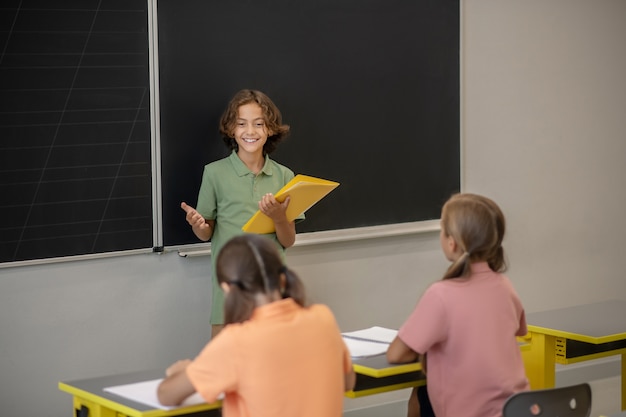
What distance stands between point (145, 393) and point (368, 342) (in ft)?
2.92

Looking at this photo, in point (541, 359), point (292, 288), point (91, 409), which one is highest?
point (292, 288)

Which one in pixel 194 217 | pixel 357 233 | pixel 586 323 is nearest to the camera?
pixel 586 323

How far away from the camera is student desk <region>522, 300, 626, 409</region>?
139 inches

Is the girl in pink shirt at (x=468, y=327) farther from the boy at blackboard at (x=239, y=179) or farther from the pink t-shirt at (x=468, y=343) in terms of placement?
the boy at blackboard at (x=239, y=179)

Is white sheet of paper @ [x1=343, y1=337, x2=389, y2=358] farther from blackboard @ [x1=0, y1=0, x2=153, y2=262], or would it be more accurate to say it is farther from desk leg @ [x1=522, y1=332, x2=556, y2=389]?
blackboard @ [x1=0, y1=0, x2=153, y2=262]

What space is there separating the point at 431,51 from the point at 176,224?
1708mm

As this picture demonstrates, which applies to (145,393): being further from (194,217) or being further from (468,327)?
(194,217)

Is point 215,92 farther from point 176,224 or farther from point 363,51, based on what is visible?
point 363,51

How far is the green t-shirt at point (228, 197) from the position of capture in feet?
13.3

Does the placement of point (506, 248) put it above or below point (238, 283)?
below

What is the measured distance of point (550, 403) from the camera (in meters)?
2.69

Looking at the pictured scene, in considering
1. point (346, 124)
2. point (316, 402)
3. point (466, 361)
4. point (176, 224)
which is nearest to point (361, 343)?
point (466, 361)

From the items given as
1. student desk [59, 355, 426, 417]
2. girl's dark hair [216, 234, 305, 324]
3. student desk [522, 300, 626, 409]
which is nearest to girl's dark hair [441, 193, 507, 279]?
student desk [59, 355, 426, 417]

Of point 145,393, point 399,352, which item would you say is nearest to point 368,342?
point 399,352
